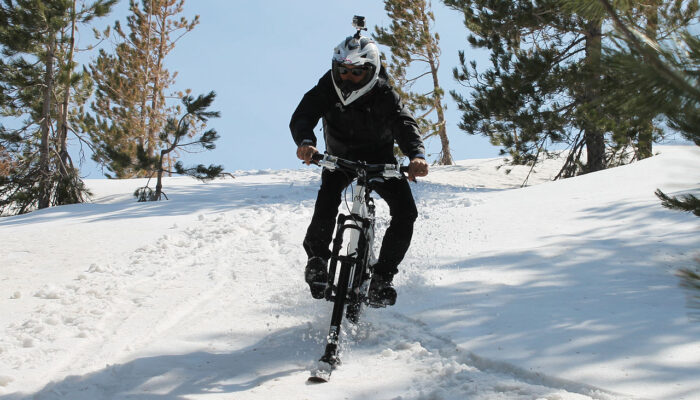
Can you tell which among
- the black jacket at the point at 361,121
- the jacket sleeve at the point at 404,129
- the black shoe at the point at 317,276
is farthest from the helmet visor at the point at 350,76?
the black shoe at the point at 317,276

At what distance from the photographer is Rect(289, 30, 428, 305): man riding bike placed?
13.6 ft

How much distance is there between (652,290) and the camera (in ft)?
15.8

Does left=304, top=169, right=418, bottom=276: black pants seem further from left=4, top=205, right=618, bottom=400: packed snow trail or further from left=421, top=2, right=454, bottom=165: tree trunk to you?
left=421, top=2, right=454, bottom=165: tree trunk

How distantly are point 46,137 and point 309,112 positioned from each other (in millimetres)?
14107

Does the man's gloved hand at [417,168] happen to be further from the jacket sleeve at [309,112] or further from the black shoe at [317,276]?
the black shoe at [317,276]

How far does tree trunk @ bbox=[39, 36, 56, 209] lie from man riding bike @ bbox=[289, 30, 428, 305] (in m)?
13.4

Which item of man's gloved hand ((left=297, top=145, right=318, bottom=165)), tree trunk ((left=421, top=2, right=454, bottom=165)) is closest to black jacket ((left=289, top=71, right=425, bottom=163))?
man's gloved hand ((left=297, top=145, right=318, bottom=165))

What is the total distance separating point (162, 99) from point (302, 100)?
92.4 feet

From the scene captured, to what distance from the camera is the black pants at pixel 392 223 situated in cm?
425

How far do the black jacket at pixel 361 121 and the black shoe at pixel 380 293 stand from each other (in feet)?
3.03

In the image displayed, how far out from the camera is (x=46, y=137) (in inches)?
628

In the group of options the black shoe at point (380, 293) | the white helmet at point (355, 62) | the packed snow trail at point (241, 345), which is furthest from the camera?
the black shoe at point (380, 293)

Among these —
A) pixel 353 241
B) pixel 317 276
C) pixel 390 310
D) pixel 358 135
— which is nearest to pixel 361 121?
pixel 358 135

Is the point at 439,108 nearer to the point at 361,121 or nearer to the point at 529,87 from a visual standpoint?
the point at 529,87
